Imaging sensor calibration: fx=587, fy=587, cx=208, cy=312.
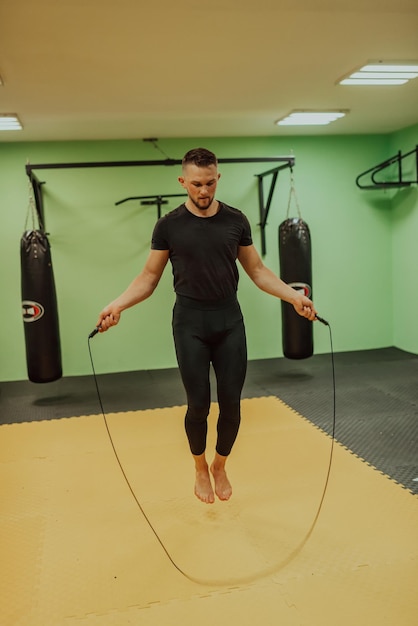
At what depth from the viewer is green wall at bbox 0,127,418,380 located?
6105mm

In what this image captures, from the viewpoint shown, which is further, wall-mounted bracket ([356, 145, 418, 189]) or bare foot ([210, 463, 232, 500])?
wall-mounted bracket ([356, 145, 418, 189])

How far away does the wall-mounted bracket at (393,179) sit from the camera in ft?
20.5

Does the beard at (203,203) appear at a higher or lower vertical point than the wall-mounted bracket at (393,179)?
lower

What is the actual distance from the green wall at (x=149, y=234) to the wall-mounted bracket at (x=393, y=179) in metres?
0.12

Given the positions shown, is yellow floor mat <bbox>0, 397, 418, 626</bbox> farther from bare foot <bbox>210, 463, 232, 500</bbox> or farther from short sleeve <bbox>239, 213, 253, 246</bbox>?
short sleeve <bbox>239, 213, 253, 246</bbox>

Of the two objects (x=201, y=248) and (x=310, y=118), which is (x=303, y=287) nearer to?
(x=310, y=118)

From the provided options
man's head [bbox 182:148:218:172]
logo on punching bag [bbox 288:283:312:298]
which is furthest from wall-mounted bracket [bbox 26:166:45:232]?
man's head [bbox 182:148:218:172]

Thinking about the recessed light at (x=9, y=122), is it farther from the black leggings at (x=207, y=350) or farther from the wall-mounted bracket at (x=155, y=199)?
the black leggings at (x=207, y=350)

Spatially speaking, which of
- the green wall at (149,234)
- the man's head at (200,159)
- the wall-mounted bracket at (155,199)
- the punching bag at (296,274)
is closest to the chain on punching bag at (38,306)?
the green wall at (149,234)

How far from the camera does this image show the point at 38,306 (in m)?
4.90

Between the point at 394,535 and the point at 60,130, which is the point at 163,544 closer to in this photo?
the point at 394,535

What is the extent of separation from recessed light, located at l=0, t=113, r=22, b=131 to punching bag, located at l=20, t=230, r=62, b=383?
957mm

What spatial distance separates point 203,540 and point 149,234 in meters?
4.22

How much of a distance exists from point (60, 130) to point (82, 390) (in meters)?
2.48
